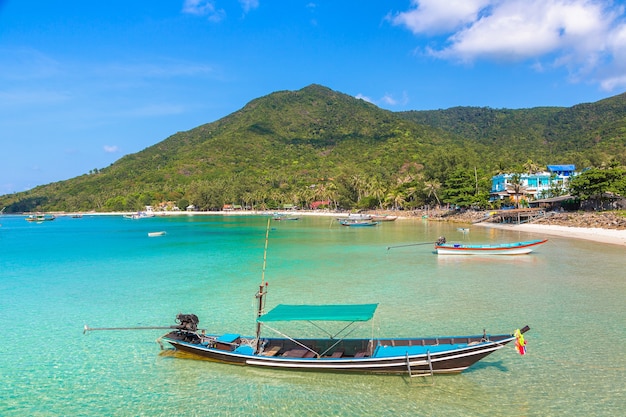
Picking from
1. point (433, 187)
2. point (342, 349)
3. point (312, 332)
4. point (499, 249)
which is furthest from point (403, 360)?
Answer: point (433, 187)

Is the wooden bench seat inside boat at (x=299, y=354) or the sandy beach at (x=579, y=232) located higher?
the sandy beach at (x=579, y=232)

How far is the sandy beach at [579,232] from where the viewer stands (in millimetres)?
37622

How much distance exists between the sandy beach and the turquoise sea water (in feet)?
23.9

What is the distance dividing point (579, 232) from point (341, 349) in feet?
136

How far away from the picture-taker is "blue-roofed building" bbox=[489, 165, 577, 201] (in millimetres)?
74644

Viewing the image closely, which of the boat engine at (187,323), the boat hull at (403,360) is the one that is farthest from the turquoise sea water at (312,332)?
the boat engine at (187,323)

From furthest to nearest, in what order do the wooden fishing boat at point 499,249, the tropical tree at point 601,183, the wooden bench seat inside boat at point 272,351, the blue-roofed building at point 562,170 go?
the blue-roofed building at point 562,170, the tropical tree at point 601,183, the wooden fishing boat at point 499,249, the wooden bench seat inside boat at point 272,351

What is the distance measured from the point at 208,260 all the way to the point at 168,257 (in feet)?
15.2

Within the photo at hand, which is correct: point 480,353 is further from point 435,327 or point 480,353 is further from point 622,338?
point 622,338

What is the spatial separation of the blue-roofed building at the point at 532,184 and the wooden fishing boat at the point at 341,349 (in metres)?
69.9

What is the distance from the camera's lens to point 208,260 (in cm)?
3316

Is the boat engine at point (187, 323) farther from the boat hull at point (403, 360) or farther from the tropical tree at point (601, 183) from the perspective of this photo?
the tropical tree at point (601, 183)

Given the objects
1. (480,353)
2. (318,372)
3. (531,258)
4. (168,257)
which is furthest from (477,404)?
(168,257)

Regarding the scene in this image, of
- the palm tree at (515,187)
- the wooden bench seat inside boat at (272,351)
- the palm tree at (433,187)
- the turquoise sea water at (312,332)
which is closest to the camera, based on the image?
the turquoise sea water at (312,332)
